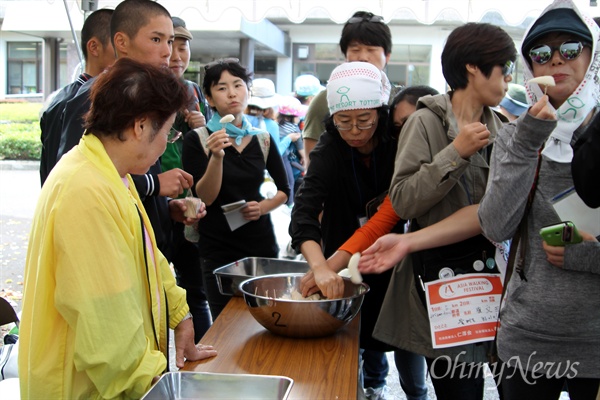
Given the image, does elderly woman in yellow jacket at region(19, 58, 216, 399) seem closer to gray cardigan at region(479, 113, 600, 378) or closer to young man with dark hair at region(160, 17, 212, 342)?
gray cardigan at region(479, 113, 600, 378)

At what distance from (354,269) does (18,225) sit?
23.3 ft

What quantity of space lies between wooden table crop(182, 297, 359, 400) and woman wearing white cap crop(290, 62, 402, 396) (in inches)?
8.5

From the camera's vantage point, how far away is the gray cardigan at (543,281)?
1.52 metres

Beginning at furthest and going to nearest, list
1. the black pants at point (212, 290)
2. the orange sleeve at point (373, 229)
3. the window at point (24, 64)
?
the window at point (24, 64) < the black pants at point (212, 290) < the orange sleeve at point (373, 229)

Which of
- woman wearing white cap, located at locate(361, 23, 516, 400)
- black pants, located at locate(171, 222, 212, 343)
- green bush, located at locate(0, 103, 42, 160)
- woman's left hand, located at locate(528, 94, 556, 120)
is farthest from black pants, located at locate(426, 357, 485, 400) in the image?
green bush, located at locate(0, 103, 42, 160)

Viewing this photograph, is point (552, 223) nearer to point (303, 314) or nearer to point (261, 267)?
point (303, 314)

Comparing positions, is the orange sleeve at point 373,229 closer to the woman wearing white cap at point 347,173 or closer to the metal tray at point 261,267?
the woman wearing white cap at point 347,173

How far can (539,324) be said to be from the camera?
61.7 inches

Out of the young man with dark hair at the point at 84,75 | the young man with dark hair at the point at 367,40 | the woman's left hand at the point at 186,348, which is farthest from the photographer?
the young man with dark hair at the point at 367,40

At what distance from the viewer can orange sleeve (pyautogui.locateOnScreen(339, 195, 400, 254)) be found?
2105mm

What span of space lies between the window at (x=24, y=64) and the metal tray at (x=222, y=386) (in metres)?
19.4

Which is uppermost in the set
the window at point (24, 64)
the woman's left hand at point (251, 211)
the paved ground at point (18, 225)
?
the window at point (24, 64)

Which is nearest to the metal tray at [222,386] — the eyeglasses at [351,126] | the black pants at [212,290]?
the eyeglasses at [351,126]

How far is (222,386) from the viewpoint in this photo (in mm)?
1465
